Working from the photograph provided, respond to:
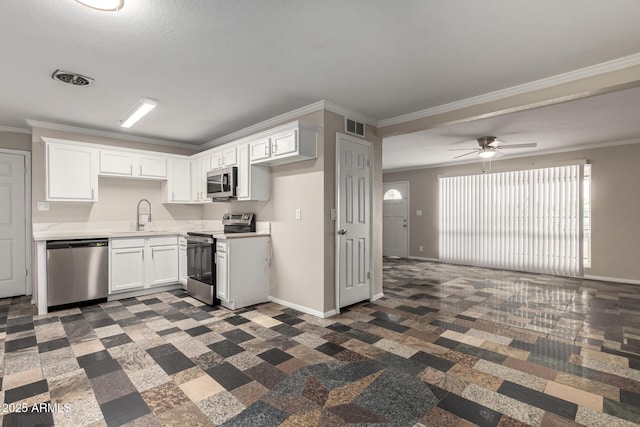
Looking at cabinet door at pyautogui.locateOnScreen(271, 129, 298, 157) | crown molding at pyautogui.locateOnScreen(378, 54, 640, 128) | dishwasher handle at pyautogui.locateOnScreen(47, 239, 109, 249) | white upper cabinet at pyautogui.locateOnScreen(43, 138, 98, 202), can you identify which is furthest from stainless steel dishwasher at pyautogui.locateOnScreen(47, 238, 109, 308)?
crown molding at pyautogui.locateOnScreen(378, 54, 640, 128)

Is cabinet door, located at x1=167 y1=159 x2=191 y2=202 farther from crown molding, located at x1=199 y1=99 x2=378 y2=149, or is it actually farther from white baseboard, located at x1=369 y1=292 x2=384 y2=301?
white baseboard, located at x1=369 y1=292 x2=384 y2=301

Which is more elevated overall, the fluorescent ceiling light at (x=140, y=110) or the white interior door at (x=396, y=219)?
the fluorescent ceiling light at (x=140, y=110)

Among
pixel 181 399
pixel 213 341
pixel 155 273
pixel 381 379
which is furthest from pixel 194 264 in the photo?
pixel 381 379

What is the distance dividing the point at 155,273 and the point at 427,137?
482cm

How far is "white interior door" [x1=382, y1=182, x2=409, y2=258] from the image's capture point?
8727 mm

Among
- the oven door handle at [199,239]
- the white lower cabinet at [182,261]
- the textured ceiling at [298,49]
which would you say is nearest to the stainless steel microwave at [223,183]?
the oven door handle at [199,239]

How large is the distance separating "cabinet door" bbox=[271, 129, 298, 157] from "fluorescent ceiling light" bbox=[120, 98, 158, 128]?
138cm

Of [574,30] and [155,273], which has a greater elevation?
[574,30]

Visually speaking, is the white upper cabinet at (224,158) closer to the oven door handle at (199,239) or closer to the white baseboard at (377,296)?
the oven door handle at (199,239)

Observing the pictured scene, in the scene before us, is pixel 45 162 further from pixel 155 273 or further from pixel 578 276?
pixel 578 276

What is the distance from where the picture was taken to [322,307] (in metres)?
3.72

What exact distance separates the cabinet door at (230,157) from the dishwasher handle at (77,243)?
6.29ft

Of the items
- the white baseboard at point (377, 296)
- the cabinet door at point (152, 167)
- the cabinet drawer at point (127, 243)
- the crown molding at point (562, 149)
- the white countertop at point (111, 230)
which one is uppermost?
the crown molding at point (562, 149)

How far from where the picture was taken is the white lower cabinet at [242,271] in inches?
157
